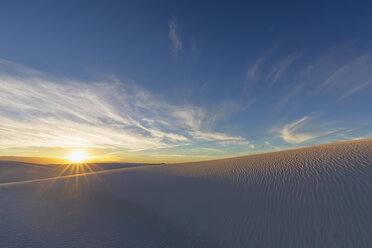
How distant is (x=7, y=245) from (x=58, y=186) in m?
7.84

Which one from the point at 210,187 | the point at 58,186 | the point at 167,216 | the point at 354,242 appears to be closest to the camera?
the point at 354,242

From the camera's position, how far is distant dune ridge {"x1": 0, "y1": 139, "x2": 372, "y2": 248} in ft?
17.4

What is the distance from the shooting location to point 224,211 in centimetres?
722

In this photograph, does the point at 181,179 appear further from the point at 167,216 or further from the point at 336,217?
the point at 336,217

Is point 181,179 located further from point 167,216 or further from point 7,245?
point 7,245

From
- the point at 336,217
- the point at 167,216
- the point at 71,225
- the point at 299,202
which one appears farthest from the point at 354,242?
the point at 71,225

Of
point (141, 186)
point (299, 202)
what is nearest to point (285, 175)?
point (299, 202)

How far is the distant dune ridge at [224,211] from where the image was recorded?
208 inches

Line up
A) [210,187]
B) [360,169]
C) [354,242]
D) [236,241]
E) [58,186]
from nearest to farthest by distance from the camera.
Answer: [354,242] → [236,241] → [360,169] → [210,187] → [58,186]

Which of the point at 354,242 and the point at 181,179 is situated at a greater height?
the point at 181,179

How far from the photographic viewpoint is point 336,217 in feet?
16.9

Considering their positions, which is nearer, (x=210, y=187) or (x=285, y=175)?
(x=285, y=175)

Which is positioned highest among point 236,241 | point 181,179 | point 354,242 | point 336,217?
point 181,179

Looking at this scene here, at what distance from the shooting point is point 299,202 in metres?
6.21
